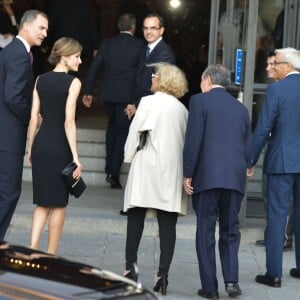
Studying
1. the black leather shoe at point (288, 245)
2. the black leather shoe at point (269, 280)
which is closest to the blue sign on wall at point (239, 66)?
the black leather shoe at point (288, 245)

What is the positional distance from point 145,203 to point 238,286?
104 centimetres

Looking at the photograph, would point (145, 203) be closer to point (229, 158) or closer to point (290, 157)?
point (229, 158)

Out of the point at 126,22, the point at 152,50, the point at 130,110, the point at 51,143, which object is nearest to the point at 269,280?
the point at 51,143

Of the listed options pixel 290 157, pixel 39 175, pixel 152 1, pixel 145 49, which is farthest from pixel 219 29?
pixel 152 1

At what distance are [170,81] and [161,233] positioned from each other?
120cm

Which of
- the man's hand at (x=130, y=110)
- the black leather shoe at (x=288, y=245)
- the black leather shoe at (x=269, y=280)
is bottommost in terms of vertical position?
the black leather shoe at (x=269, y=280)

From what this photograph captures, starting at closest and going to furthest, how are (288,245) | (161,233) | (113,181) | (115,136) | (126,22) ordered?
1. (161,233)
2. (288,245)
3. (126,22)
4. (115,136)
5. (113,181)

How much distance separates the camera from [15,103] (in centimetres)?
808

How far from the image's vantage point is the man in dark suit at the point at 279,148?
326 inches

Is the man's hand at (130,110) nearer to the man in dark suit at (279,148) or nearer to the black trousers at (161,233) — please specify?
the man in dark suit at (279,148)

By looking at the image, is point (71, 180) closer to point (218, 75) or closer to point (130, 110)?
point (218, 75)

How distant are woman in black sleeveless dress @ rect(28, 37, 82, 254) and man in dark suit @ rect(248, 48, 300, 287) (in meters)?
1.50

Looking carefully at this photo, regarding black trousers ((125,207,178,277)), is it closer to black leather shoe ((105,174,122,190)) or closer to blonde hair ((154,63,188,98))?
blonde hair ((154,63,188,98))

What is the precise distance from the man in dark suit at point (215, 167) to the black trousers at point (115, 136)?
3120 mm
